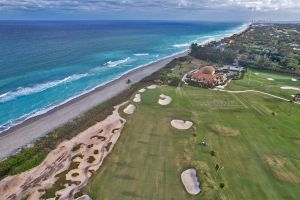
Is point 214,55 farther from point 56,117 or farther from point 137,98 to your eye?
point 56,117

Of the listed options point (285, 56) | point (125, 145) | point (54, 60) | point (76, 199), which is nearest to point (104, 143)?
point (125, 145)

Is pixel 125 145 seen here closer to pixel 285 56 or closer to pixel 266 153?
pixel 266 153

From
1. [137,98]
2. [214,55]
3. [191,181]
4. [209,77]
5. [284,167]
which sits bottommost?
[137,98]

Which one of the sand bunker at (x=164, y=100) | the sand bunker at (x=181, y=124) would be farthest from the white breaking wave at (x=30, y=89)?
the sand bunker at (x=181, y=124)

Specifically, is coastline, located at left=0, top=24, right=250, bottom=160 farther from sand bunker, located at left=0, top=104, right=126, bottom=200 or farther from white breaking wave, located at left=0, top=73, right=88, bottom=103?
white breaking wave, located at left=0, top=73, right=88, bottom=103

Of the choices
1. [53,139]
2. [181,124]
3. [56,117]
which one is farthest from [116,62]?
[53,139]

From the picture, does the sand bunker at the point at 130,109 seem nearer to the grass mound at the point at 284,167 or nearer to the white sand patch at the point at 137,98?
the white sand patch at the point at 137,98
